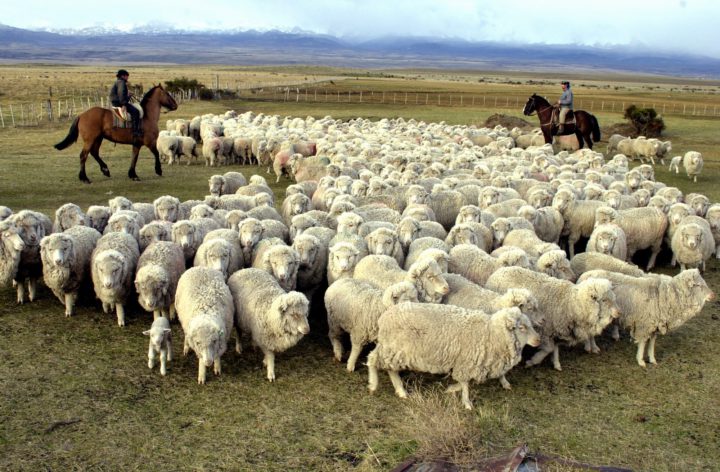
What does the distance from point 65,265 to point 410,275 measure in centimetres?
445

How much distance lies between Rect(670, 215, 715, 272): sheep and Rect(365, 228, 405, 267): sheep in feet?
15.3

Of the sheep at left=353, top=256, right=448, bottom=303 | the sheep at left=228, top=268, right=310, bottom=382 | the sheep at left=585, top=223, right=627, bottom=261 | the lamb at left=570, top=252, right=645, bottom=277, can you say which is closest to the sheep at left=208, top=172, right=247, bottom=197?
the sheep at left=353, top=256, right=448, bottom=303

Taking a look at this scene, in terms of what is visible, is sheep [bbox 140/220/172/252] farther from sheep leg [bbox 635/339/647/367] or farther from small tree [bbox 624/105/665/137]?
small tree [bbox 624/105/665/137]

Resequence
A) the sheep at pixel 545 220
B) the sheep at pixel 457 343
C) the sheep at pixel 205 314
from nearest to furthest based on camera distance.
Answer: the sheep at pixel 457 343 → the sheep at pixel 205 314 → the sheep at pixel 545 220

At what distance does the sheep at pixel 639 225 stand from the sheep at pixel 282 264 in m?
5.55

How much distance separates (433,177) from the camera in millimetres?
14219

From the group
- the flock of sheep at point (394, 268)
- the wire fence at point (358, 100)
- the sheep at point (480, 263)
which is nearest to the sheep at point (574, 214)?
the flock of sheep at point (394, 268)

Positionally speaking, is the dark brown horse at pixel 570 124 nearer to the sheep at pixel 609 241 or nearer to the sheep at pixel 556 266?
the sheep at pixel 609 241

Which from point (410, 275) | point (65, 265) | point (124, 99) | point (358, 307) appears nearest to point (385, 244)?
point (410, 275)

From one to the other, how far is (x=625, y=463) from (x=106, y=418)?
4.65 metres

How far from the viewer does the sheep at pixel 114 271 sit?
310 inches

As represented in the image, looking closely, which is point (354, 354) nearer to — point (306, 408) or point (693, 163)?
point (306, 408)

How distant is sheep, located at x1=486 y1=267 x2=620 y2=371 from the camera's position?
7.22 metres

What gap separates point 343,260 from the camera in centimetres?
809
